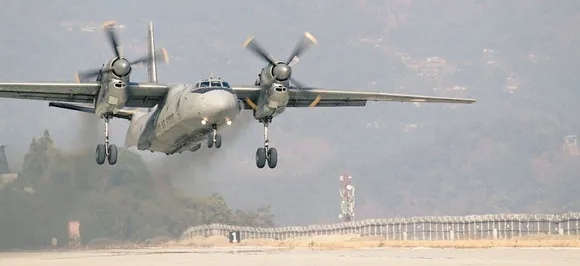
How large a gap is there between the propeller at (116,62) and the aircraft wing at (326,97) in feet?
14.6

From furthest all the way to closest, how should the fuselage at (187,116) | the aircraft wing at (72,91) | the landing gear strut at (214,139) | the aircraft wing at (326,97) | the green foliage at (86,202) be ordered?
1. the green foliage at (86,202)
2. the aircraft wing at (326,97)
3. the aircraft wing at (72,91)
4. the landing gear strut at (214,139)
5. the fuselage at (187,116)

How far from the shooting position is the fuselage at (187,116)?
132 feet

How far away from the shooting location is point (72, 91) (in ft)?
146

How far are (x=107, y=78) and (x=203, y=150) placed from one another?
509 inches

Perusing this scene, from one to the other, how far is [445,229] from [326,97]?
39.3 metres

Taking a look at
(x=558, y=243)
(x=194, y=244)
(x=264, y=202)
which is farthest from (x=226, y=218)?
(x=264, y=202)

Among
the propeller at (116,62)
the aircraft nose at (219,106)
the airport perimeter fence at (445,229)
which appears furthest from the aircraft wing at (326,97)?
the airport perimeter fence at (445,229)

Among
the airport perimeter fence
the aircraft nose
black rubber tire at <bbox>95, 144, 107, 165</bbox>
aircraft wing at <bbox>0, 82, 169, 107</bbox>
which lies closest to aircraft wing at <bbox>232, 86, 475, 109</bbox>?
aircraft wing at <bbox>0, 82, 169, 107</bbox>

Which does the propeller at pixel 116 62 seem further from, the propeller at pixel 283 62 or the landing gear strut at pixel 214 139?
the propeller at pixel 283 62

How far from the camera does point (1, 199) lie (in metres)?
58.4

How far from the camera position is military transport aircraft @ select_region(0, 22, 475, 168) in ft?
135

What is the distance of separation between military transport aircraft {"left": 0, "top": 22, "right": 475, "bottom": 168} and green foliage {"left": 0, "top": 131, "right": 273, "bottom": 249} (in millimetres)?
12622

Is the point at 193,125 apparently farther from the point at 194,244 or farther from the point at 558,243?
the point at 194,244

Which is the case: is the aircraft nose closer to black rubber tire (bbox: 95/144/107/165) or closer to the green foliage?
black rubber tire (bbox: 95/144/107/165)
